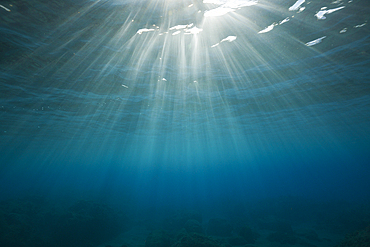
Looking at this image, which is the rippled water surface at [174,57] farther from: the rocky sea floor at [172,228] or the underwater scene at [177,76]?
the rocky sea floor at [172,228]

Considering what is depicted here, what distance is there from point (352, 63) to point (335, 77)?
209 centimetres

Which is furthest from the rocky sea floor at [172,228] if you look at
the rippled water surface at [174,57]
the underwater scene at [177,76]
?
the rippled water surface at [174,57]

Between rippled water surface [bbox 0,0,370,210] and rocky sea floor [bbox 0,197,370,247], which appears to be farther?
rocky sea floor [bbox 0,197,370,247]

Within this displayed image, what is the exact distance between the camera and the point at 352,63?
12.3 meters

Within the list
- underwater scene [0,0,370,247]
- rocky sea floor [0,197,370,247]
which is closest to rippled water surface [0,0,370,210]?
underwater scene [0,0,370,247]

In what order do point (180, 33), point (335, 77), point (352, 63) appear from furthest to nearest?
point (335, 77) → point (352, 63) → point (180, 33)

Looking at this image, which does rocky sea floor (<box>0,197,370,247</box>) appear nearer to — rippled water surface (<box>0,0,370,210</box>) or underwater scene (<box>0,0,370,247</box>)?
underwater scene (<box>0,0,370,247</box>)

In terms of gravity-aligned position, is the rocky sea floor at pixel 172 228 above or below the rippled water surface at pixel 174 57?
below

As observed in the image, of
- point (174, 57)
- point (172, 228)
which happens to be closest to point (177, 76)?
point (174, 57)


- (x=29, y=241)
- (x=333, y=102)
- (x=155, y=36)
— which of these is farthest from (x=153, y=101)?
(x=333, y=102)

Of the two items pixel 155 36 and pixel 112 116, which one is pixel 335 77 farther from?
pixel 112 116

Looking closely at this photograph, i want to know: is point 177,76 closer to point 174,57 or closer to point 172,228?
point 174,57

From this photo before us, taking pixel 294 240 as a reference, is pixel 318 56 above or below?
above

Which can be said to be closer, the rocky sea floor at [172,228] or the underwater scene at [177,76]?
the underwater scene at [177,76]
